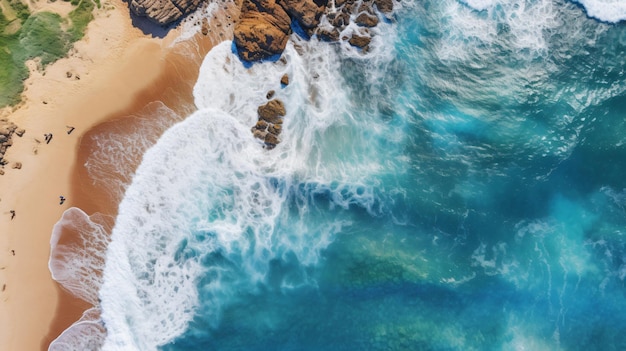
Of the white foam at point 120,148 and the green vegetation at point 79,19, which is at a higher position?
the green vegetation at point 79,19

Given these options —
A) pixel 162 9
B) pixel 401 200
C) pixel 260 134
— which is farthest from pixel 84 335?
pixel 401 200

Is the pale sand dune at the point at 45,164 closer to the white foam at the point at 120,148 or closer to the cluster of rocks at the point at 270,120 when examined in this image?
the white foam at the point at 120,148

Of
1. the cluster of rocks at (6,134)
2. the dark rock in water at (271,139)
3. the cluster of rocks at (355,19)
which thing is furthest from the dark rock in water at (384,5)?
the cluster of rocks at (6,134)

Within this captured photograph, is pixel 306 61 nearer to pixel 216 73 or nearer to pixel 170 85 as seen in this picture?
pixel 216 73

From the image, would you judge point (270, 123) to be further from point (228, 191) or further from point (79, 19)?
point (79, 19)

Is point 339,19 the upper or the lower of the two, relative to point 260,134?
upper

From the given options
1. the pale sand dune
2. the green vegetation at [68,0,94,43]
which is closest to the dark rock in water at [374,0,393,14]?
the pale sand dune
